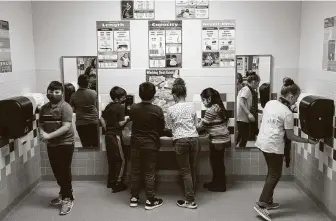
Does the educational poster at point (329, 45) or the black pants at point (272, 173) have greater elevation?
the educational poster at point (329, 45)

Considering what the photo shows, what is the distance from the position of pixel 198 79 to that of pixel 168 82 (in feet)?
1.23

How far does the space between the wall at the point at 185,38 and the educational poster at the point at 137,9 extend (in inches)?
2.8

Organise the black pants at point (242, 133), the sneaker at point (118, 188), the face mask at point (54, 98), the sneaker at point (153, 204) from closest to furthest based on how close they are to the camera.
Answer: the face mask at point (54, 98) < the sneaker at point (153, 204) < the sneaker at point (118, 188) < the black pants at point (242, 133)

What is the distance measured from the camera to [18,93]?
4.55 meters

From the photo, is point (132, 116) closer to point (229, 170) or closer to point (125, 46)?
point (125, 46)

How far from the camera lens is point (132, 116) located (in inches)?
167

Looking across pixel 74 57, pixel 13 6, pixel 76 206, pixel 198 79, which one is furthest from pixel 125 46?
pixel 76 206

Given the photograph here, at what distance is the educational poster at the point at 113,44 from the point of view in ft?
16.4

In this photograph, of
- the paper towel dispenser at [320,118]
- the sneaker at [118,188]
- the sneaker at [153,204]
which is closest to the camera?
the paper towel dispenser at [320,118]

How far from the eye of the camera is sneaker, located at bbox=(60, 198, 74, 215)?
14.0ft

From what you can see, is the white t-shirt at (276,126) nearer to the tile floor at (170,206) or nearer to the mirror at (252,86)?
the tile floor at (170,206)

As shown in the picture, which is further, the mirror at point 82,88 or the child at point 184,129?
the mirror at point 82,88

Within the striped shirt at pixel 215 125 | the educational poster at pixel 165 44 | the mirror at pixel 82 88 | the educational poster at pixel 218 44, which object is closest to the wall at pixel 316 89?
the educational poster at pixel 218 44

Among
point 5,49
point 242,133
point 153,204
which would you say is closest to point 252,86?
point 242,133
